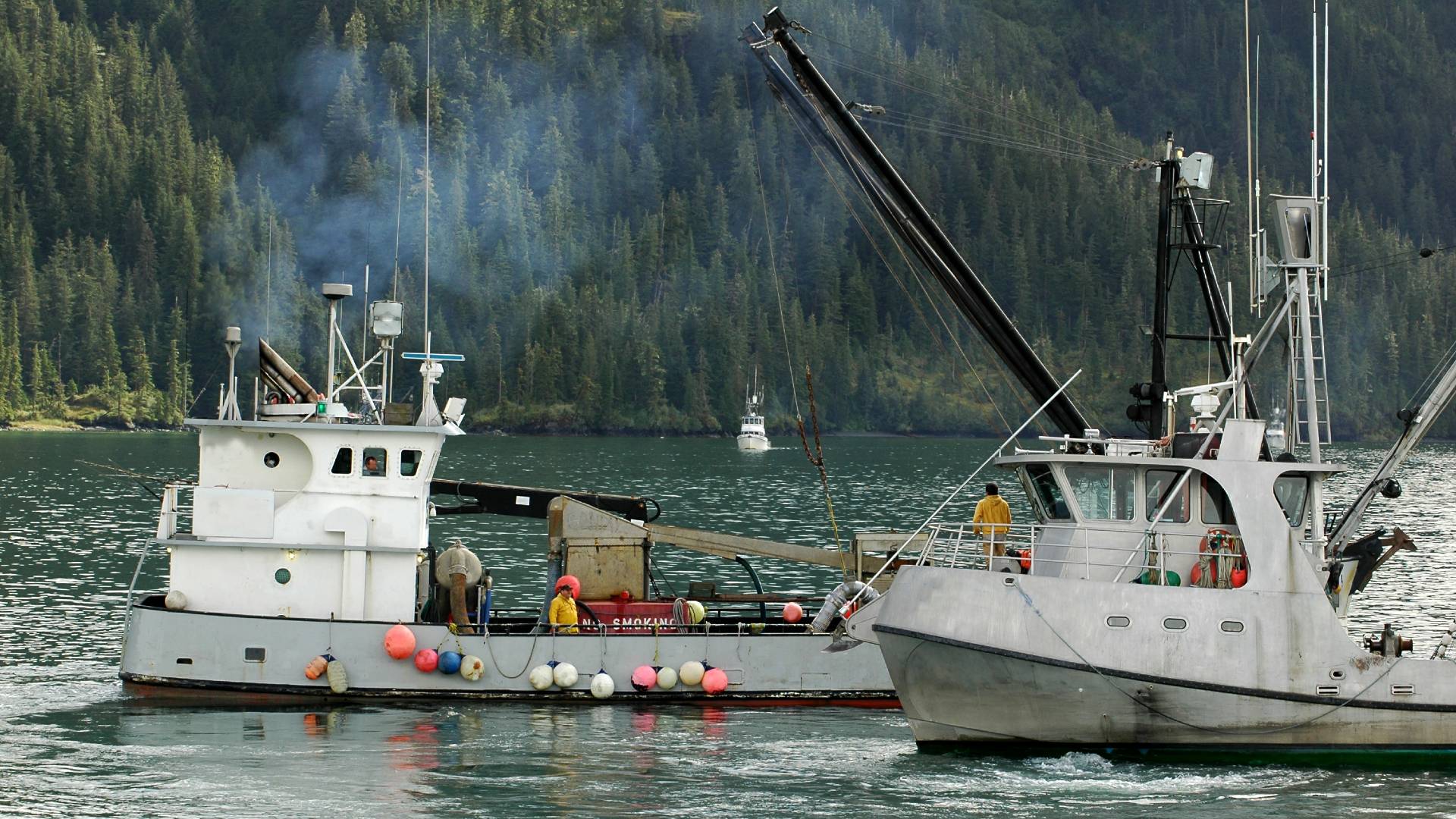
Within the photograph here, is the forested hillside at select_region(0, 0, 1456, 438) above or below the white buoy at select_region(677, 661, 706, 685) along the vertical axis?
above

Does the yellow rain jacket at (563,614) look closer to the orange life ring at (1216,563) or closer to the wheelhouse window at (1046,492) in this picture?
the wheelhouse window at (1046,492)

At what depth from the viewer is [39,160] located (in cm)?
17025

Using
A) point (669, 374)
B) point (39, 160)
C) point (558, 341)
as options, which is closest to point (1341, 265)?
point (669, 374)

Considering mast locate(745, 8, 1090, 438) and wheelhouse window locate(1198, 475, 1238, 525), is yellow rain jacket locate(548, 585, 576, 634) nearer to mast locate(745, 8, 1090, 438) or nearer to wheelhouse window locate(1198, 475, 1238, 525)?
mast locate(745, 8, 1090, 438)

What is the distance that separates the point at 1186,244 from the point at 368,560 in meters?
12.0

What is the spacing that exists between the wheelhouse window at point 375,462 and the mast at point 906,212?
859 cm

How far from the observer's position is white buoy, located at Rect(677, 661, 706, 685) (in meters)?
22.5

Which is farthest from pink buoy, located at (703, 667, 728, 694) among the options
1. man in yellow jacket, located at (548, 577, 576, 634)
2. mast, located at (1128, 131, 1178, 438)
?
mast, located at (1128, 131, 1178, 438)

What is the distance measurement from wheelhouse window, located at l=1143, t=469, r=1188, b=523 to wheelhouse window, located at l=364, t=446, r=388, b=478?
1000 centimetres

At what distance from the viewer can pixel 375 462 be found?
2288 centimetres

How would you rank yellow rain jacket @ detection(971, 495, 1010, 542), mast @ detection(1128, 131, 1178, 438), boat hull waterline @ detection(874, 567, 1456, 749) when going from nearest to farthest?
boat hull waterline @ detection(874, 567, 1456, 749) < yellow rain jacket @ detection(971, 495, 1010, 542) < mast @ detection(1128, 131, 1178, 438)

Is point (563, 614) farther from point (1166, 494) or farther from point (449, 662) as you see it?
point (1166, 494)

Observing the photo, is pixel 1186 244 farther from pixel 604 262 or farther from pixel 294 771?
pixel 604 262

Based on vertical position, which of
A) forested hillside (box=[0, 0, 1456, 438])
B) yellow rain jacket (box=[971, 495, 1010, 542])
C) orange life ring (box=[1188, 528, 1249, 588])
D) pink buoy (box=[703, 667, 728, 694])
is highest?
forested hillside (box=[0, 0, 1456, 438])
